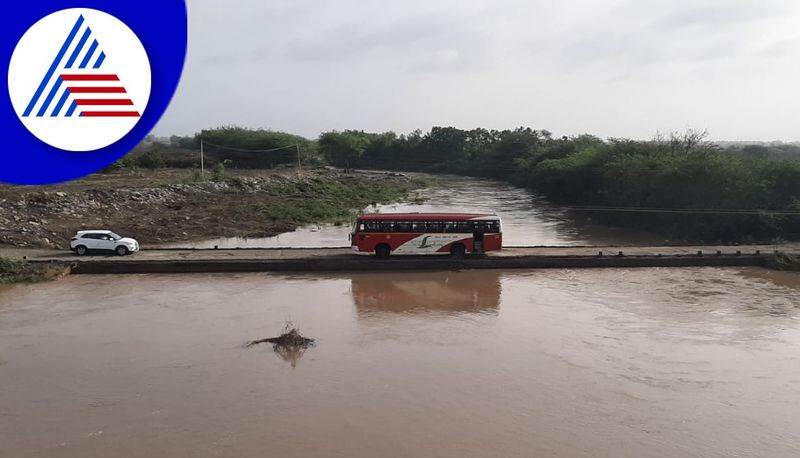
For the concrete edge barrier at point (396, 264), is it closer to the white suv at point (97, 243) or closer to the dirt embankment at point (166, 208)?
the white suv at point (97, 243)

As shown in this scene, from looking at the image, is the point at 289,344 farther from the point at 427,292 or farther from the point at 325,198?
the point at 325,198

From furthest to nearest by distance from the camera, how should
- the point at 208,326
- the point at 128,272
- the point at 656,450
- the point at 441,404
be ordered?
1. the point at 128,272
2. the point at 208,326
3. the point at 441,404
4. the point at 656,450

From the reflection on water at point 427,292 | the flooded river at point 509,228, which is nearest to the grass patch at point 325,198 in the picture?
the flooded river at point 509,228

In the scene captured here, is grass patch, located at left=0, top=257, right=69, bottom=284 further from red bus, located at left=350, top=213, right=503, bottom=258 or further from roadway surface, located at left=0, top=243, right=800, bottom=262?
red bus, located at left=350, top=213, right=503, bottom=258

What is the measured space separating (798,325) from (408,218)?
526 inches

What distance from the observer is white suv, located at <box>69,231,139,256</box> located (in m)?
24.4

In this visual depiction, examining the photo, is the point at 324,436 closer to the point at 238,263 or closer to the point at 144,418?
the point at 144,418

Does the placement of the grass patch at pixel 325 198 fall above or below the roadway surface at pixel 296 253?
above

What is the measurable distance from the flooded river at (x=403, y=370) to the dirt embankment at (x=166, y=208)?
9049 millimetres

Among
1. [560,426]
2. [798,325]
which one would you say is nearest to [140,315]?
[560,426]

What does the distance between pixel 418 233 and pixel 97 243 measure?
1291 cm

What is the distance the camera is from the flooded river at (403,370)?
10.5 meters

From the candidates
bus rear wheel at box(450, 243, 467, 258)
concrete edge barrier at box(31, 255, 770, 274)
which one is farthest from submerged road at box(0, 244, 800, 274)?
bus rear wheel at box(450, 243, 467, 258)

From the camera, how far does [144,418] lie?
11195 mm
